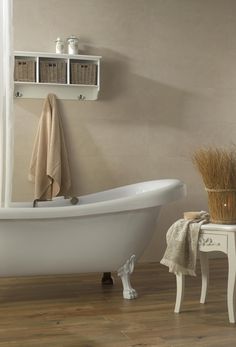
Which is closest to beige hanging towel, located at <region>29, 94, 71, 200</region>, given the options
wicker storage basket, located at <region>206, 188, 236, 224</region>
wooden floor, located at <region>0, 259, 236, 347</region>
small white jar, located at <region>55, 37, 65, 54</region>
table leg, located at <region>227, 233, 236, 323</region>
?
small white jar, located at <region>55, 37, 65, 54</region>

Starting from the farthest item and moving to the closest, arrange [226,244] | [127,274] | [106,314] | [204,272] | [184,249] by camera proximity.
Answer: [127,274]
[204,272]
[106,314]
[184,249]
[226,244]

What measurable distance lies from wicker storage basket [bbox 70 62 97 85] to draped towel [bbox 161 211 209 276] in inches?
69.4

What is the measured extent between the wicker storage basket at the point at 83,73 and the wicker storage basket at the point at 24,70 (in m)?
0.31

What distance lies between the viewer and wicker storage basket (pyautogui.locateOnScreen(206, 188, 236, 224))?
8.91 feet

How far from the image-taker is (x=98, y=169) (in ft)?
14.3

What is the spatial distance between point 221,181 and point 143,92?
1.91 meters

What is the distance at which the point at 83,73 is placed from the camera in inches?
161

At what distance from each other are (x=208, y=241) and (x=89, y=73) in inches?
76.9

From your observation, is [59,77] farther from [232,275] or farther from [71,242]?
[232,275]

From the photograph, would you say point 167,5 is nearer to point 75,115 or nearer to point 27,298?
point 75,115

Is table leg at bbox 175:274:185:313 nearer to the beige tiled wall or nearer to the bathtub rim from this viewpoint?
the bathtub rim

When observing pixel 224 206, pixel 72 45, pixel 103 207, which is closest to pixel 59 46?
pixel 72 45

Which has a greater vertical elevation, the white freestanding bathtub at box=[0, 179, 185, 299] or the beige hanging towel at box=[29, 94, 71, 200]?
the beige hanging towel at box=[29, 94, 71, 200]

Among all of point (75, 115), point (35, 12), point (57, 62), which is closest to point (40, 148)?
point (75, 115)
